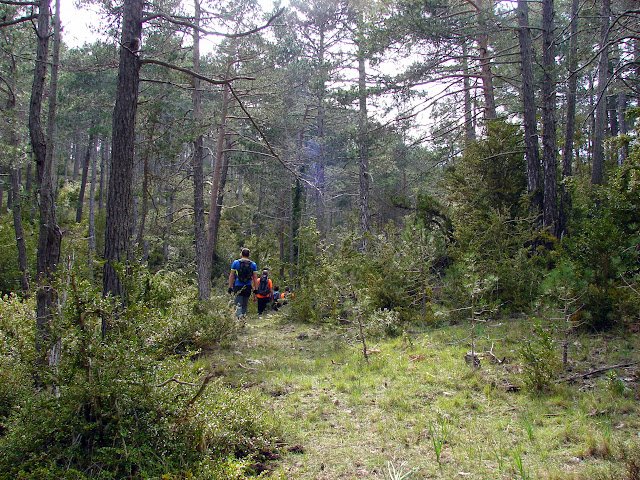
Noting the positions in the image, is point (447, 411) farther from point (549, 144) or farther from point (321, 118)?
point (321, 118)

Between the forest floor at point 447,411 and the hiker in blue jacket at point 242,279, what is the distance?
2650mm

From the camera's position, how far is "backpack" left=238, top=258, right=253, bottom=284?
364 inches

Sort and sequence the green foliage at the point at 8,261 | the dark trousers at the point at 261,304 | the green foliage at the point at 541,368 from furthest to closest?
the green foliage at the point at 8,261
the dark trousers at the point at 261,304
the green foliage at the point at 541,368

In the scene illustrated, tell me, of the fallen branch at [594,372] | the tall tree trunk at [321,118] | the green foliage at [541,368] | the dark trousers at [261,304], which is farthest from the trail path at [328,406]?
the tall tree trunk at [321,118]

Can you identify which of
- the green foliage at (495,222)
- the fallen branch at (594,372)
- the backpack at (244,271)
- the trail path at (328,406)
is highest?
the green foliage at (495,222)

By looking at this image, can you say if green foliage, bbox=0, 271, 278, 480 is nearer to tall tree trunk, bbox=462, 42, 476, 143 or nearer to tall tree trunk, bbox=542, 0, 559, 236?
tall tree trunk, bbox=542, 0, 559, 236

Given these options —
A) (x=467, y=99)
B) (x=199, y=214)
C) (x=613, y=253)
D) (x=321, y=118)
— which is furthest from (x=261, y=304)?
(x=321, y=118)

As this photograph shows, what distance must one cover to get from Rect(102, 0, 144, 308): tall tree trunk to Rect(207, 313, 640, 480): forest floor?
2.06 meters

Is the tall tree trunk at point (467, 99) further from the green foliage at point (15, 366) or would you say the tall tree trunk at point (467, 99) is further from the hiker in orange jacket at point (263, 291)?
the green foliage at point (15, 366)

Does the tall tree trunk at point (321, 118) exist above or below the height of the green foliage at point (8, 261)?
above

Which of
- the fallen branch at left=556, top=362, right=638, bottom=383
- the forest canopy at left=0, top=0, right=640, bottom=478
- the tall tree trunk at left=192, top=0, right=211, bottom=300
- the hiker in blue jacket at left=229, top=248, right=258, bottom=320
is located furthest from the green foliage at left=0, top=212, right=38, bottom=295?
the fallen branch at left=556, top=362, right=638, bottom=383

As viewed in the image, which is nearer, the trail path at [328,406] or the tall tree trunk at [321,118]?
the trail path at [328,406]

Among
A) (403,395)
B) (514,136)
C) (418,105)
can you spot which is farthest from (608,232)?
(418,105)

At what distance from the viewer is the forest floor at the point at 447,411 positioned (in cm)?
300
